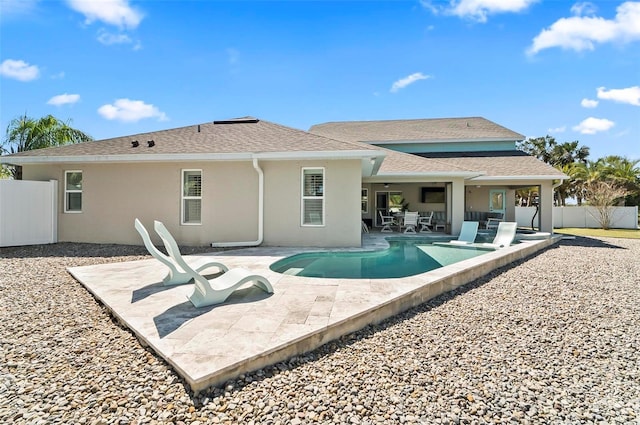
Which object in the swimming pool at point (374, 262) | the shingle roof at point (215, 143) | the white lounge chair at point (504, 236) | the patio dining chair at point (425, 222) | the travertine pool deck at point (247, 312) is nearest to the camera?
the travertine pool deck at point (247, 312)

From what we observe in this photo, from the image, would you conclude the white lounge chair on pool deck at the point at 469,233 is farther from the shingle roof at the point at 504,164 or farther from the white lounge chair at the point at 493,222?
the white lounge chair at the point at 493,222

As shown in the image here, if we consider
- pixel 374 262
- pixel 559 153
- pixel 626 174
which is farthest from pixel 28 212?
pixel 559 153

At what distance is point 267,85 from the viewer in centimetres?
1669

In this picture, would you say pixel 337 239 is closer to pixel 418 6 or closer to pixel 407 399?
pixel 407 399

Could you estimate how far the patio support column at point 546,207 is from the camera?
16.0 metres

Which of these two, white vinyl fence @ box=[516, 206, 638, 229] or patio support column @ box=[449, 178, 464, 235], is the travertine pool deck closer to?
patio support column @ box=[449, 178, 464, 235]

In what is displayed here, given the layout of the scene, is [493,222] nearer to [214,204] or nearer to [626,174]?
[626,174]

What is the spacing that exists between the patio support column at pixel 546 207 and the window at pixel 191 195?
53.5 feet

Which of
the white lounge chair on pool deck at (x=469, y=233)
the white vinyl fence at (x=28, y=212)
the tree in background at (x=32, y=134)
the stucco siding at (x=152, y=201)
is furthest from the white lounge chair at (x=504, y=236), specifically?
the tree in background at (x=32, y=134)

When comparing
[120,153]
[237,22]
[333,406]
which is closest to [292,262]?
[333,406]

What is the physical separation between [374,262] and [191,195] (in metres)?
6.62

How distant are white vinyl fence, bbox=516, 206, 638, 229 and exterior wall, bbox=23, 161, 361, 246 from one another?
19179 mm

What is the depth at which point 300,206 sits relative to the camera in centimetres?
1049

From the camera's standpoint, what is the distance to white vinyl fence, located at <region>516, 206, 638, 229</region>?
23078mm
